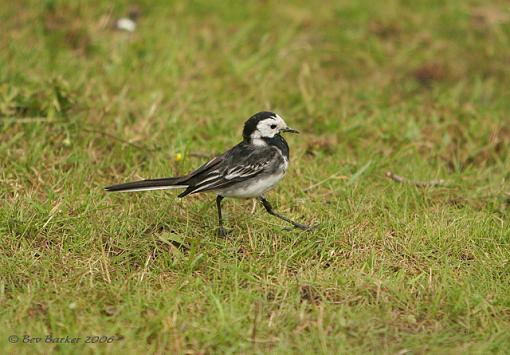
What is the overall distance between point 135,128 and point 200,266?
8.05ft

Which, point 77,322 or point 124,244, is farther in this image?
point 124,244

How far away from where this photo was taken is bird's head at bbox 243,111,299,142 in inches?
235

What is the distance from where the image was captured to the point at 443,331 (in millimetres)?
4746

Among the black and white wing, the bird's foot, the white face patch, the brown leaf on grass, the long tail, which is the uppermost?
the brown leaf on grass

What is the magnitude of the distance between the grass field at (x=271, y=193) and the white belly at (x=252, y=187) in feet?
1.08

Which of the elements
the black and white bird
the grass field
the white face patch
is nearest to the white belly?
the black and white bird

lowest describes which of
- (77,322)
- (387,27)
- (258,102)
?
(77,322)

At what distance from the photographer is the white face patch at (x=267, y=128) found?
5974 millimetres

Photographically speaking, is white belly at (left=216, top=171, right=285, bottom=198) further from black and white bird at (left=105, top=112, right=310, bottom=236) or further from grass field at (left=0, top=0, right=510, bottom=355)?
grass field at (left=0, top=0, right=510, bottom=355)

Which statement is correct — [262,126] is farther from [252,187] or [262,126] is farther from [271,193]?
[271,193]

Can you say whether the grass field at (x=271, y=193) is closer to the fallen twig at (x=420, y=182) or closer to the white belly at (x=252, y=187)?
the fallen twig at (x=420, y=182)

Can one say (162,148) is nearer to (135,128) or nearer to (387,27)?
(135,128)

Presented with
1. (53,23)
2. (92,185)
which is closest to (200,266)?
(92,185)

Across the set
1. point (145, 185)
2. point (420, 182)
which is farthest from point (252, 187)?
point (420, 182)
